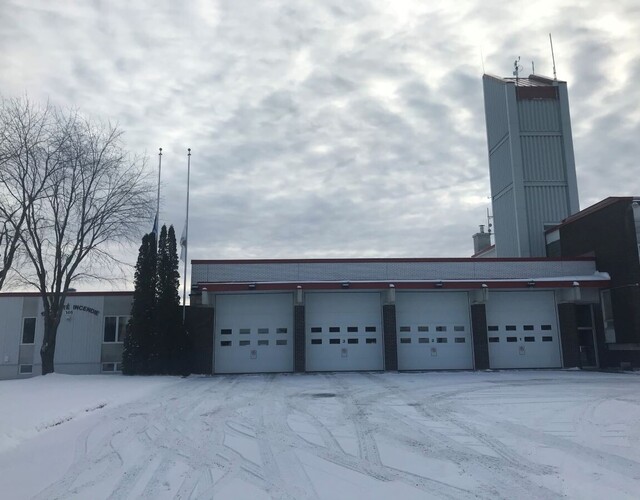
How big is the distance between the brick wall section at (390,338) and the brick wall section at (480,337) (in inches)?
165

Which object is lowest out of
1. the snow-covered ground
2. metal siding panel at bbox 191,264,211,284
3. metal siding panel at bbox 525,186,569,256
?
the snow-covered ground

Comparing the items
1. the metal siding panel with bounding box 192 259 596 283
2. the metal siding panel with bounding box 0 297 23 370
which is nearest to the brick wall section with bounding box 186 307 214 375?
the metal siding panel with bounding box 192 259 596 283

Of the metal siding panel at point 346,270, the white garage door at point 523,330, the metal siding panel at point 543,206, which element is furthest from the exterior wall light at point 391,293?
the metal siding panel at point 543,206

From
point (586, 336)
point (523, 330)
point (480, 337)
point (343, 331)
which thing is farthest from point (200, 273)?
point (586, 336)

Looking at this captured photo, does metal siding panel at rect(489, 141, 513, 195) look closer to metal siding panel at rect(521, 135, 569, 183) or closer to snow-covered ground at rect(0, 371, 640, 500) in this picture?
metal siding panel at rect(521, 135, 569, 183)

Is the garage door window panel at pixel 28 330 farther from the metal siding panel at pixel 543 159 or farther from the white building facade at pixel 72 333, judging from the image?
the metal siding panel at pixel 543 159

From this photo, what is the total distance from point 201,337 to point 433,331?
12.3 meters

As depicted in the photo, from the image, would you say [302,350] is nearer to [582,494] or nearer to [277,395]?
[277,395]

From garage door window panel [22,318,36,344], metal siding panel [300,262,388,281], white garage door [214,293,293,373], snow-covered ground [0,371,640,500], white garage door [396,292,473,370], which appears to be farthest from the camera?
garage door window panel [22,318,36,344]

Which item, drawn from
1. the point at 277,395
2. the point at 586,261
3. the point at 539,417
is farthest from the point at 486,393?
the point at 586,261

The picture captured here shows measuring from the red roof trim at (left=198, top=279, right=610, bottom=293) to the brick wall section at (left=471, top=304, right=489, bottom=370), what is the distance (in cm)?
131

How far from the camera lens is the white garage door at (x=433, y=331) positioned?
29000 mm

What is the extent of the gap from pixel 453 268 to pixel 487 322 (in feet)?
11.2

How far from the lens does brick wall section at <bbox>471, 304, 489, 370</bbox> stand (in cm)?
2855
